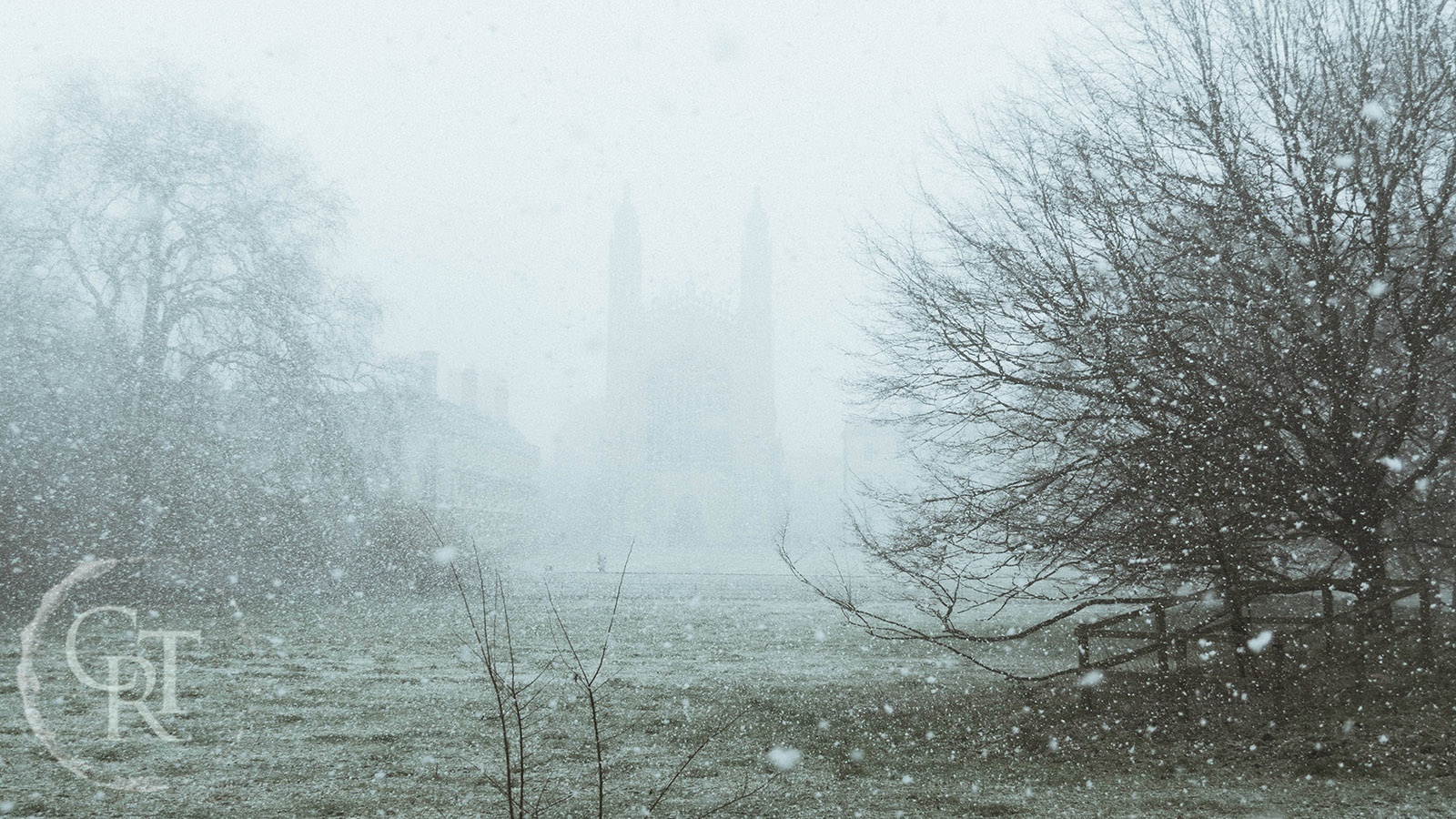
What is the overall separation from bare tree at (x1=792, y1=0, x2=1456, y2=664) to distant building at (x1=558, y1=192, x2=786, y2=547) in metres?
40.6

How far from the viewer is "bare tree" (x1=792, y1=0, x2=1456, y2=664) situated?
604 centimetres

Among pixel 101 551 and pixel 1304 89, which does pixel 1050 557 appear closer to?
pixel 1304 89

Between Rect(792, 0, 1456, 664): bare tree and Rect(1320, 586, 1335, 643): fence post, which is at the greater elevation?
Rect(792, 0, 1456, 664): bare tree

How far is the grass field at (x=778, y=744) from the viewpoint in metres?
4.73

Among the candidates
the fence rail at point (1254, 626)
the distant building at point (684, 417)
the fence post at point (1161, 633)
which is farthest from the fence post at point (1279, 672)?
the distant building at point (684, 417)

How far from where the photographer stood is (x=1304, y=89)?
6199mm

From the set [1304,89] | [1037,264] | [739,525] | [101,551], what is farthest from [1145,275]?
[739,525]

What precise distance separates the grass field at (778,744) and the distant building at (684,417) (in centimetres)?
3897

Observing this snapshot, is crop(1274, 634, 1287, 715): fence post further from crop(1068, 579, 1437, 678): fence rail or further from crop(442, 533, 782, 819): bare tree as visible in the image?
crop(442, 533, 782, 819): bare tree

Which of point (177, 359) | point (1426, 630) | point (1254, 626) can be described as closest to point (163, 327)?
point (177, 359)

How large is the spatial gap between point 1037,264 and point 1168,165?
1.22 m

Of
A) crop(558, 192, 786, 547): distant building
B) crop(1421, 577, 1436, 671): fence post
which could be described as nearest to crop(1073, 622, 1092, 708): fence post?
crop(1421, 577, 1436, 671): fence post

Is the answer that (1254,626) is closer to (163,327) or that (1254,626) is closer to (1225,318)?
(1225,318)

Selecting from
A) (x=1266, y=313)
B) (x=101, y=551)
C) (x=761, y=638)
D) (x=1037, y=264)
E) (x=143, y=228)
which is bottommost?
(x=761, y=638)
